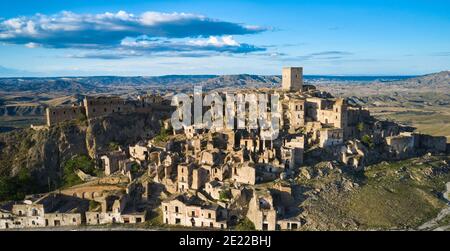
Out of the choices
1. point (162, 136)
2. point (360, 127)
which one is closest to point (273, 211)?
point (360, 127)

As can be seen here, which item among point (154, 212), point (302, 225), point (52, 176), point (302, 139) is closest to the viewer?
point (302, 225)

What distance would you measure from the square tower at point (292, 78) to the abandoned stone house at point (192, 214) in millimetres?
35685

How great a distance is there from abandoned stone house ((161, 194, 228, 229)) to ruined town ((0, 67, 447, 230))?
0.30 ft

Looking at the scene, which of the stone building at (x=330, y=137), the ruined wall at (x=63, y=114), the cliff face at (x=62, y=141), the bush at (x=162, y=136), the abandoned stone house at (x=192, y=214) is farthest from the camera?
the ruined wall at (x=63, y=114)

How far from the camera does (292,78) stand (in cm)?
6956

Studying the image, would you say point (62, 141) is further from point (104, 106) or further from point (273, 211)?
point (273, 211)

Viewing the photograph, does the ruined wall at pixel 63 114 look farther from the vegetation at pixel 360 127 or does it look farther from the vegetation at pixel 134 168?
the vegetation at pixel 360 127

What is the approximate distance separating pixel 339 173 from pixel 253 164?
938 centimetres

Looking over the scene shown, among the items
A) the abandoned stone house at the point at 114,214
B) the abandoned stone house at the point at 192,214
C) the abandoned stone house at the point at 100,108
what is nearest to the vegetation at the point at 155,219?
the abandoned stone house at the point at 192,214

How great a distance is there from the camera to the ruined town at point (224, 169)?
3875 cm

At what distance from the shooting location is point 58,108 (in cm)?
6131

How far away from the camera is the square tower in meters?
69.4
